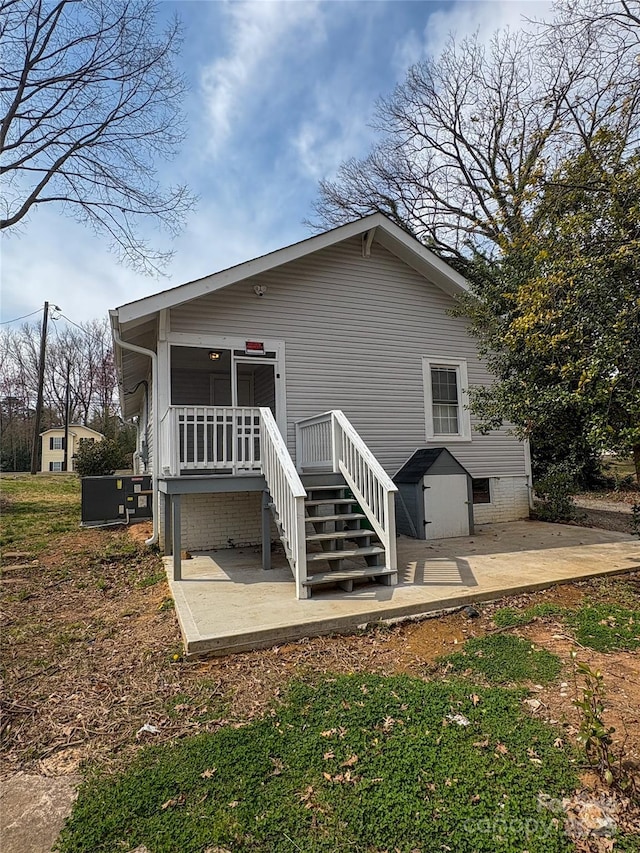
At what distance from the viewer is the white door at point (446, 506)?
802 centimetres

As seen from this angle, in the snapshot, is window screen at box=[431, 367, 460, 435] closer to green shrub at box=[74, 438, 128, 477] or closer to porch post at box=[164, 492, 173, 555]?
porch post at box=[164, 492, 173, 555]

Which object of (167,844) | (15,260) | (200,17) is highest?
(200,17)

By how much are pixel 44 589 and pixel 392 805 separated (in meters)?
5.33

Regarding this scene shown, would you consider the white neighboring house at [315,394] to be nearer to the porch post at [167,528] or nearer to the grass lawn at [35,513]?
the porch post at [167,528]

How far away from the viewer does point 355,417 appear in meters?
8.41

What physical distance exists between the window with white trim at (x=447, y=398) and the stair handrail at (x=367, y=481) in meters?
3.29

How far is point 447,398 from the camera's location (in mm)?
9445

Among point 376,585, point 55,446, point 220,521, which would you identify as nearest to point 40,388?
point 220,521

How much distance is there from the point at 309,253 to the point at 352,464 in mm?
3799

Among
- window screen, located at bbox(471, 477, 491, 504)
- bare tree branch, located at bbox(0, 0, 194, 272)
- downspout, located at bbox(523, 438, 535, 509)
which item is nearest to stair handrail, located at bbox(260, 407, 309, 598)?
window screen, located at bbox(471, 477, 491, 504)

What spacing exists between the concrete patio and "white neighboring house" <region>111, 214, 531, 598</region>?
41 cm

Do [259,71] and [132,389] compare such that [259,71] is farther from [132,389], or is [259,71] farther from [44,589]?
[44,589]

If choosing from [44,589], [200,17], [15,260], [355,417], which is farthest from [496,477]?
[15,260]

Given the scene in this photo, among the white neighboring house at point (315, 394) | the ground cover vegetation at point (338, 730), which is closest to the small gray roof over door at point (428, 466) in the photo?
the white neighboring house at point (315, 394)
